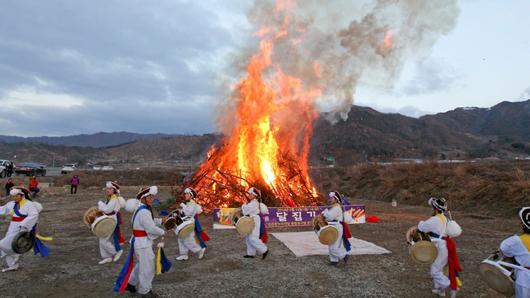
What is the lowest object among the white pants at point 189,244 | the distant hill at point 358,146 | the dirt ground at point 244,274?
the dirt ground at point 244,274

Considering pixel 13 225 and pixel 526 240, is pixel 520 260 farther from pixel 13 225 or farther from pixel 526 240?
pixel 13 225

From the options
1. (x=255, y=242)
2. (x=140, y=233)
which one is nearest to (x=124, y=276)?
(x=140, y=233)

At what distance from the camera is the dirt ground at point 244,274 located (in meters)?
7.80

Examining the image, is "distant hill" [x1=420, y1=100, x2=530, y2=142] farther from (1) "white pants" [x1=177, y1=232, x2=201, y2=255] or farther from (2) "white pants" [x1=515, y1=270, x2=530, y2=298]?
(2) "white pants" [x1=515, y1=270, x2=530, y2=298]

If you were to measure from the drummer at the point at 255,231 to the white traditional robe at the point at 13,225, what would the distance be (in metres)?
4.93

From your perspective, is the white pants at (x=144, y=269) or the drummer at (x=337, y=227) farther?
the drummer at (x=337, y=227)

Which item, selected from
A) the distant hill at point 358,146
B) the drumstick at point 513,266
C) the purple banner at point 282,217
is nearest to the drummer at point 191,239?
the purple banner at point 282,217

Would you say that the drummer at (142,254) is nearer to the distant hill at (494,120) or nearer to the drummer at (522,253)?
the drummer at (522,253)

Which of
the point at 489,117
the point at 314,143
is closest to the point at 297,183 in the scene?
the point at 314,143

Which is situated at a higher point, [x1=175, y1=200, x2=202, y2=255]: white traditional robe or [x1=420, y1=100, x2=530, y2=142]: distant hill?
[x1=420, y1=100, x2=530, y2=142]: distant hill

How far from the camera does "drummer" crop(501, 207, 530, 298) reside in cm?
547

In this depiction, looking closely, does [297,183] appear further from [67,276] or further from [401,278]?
[67,276]

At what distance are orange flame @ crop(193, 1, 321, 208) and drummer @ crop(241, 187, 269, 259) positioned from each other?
8455 millimetres

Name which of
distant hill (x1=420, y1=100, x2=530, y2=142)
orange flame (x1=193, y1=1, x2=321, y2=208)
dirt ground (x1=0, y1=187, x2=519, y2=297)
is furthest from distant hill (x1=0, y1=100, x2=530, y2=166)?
dirt ground (x1=0, y1=187, x2=519, y2=297)
